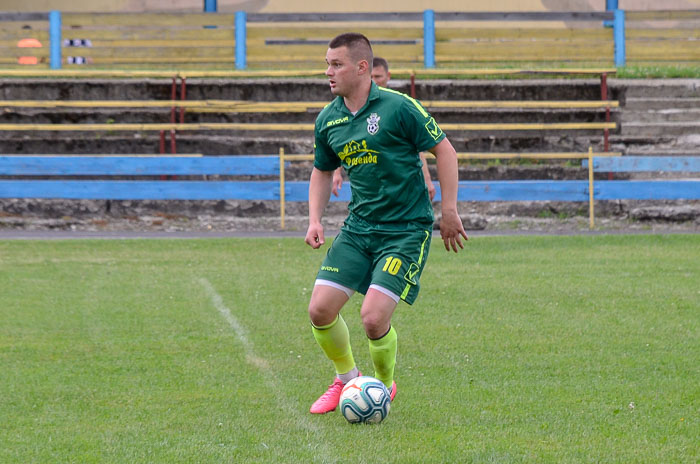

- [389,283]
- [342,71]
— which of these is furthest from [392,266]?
[342,71]

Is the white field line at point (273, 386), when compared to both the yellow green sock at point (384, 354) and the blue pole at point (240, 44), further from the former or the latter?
the blue pole at point (240, 44)

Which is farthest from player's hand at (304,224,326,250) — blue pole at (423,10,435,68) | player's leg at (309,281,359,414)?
blue pole at (423,10,435,68)

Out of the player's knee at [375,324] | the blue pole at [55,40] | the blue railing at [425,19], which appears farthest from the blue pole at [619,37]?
the player's knee at [375,324]

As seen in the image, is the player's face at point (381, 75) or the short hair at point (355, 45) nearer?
the short hair at point (355, 45)

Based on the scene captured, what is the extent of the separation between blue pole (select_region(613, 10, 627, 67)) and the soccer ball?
61.6 ft

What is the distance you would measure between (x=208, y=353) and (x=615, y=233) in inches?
385

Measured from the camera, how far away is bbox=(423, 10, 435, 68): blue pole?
72.6 ft

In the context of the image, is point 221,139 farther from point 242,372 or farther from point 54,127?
point 242,372

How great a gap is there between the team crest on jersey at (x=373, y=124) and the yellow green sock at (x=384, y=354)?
3.40 ft

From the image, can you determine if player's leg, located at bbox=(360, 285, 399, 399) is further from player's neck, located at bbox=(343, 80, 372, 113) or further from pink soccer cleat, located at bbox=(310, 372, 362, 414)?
player's neck, located at bbox=(343, 80, 372, 113)

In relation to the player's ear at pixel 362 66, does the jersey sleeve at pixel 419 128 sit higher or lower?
lower

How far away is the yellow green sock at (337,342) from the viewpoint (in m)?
5.35

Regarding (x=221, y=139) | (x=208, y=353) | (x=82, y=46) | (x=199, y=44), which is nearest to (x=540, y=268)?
(x=208, y=353)

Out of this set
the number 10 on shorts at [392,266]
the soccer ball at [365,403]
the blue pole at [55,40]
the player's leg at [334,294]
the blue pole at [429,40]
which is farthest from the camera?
the blue pole at [429,40]
